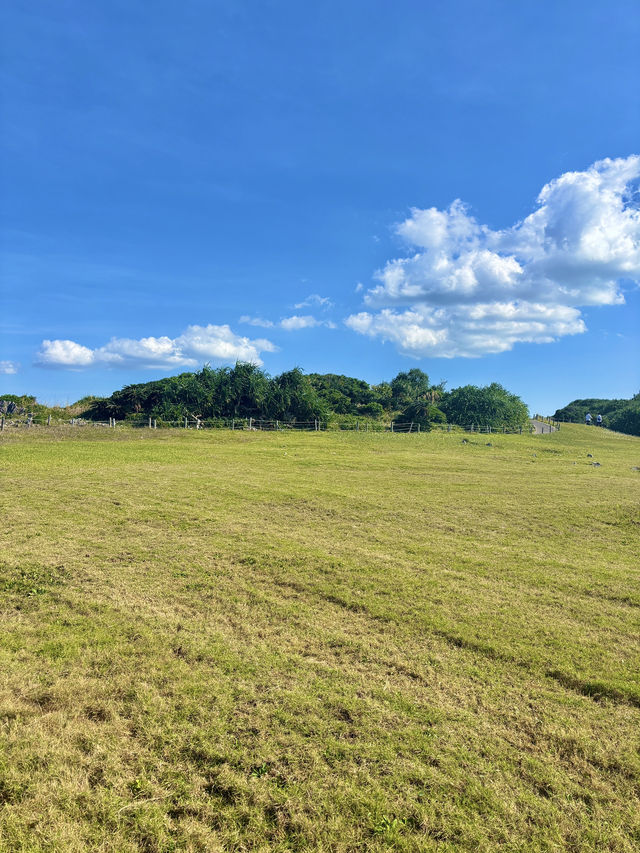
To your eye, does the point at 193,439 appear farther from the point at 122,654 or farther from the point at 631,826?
the point at 631,826

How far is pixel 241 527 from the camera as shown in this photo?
38.1ft

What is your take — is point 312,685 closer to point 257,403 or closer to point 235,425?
point 235,425

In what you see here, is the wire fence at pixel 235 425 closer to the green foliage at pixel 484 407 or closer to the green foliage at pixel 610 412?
the green foliage at pixel 484 407

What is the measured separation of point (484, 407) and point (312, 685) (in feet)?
267

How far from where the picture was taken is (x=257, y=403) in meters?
62.7

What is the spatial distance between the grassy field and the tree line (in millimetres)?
48768

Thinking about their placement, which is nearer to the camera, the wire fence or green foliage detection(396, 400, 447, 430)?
the wire fence

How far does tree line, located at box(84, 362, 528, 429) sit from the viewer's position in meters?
61.0

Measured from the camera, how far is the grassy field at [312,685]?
11.7 ft

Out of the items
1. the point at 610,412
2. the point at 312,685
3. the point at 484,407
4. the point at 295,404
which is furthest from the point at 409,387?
the point at 312,685

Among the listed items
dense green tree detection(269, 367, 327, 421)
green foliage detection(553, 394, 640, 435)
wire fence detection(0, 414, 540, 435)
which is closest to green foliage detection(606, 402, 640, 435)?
green foliage detection(553, 394, 640, 435)

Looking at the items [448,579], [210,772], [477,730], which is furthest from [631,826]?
Result: [448,579]

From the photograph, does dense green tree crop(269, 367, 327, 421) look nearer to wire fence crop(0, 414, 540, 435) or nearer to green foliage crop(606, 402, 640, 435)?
wire fence crop(0, 414, 540, 435)

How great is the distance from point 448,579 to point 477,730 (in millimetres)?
4113
